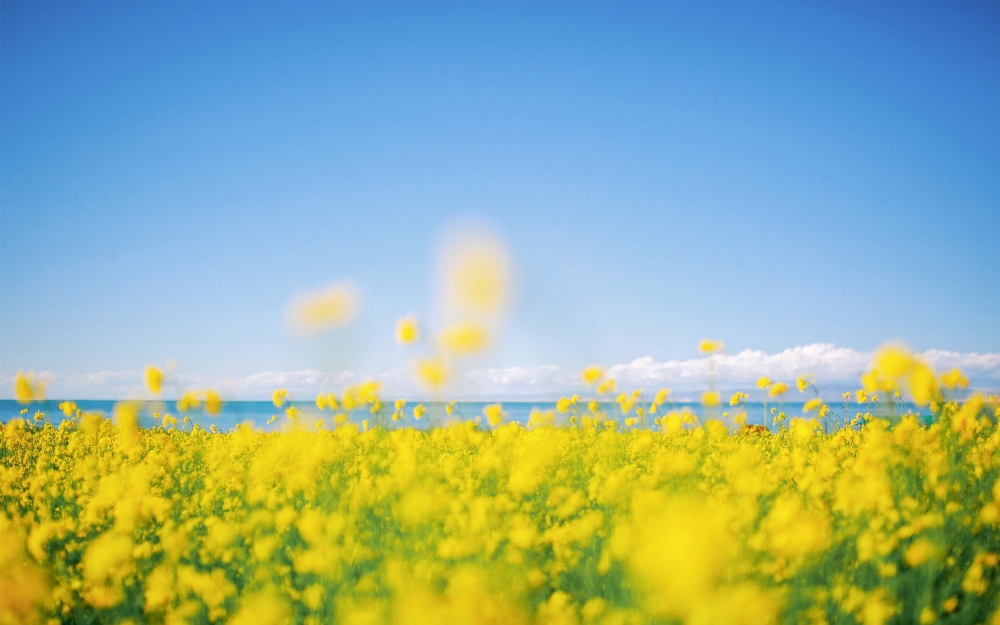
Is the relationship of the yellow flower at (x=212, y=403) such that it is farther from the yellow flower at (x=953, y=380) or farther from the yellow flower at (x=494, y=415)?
the yellow flower at (x=953, y=380)

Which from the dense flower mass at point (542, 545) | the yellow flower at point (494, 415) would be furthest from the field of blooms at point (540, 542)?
the yellow flower at point (494, 415)

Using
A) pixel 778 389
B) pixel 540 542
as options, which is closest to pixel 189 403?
pixel 540 542

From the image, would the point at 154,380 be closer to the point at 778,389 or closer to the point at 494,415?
the point at 494,415

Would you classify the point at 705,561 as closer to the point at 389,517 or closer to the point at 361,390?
the point at 389,517

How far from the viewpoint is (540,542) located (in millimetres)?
2895

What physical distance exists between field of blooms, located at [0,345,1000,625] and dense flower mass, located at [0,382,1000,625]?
0.6 inches

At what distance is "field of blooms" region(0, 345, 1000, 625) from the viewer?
6.74ft

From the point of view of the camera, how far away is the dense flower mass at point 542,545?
2037mm

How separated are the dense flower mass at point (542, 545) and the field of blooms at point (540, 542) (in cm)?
1

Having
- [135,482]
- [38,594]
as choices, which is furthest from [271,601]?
[135,482]

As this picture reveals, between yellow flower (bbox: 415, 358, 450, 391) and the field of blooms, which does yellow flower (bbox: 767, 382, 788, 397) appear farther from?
yellow flower (bbox: 415, 358, 450, 391)

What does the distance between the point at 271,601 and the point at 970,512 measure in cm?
344

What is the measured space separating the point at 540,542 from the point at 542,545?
11.0 inches

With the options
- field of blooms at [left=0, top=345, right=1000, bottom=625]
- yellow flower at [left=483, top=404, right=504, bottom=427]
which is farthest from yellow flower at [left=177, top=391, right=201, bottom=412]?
yellow flower at [left=483, top=404, right=504, bottom=427]
